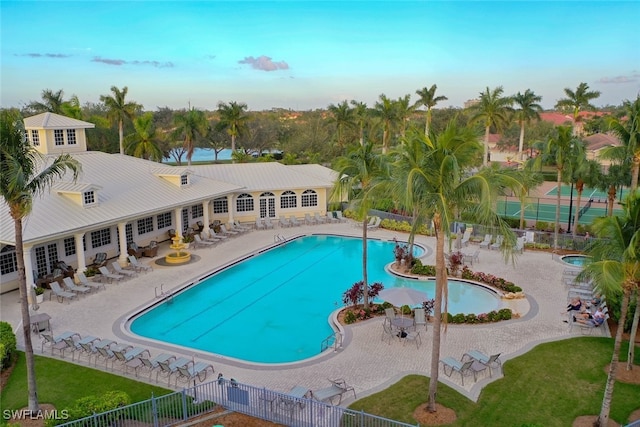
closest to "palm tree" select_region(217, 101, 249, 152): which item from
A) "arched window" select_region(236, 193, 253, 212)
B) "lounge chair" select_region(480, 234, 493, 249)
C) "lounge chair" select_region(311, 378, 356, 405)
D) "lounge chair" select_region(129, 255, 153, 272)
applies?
"arched window" select_region(236, 193, 253, 212)

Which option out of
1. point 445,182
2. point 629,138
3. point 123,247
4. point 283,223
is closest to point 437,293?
point 445,182

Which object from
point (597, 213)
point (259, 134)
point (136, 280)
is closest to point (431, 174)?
point (136, 280)

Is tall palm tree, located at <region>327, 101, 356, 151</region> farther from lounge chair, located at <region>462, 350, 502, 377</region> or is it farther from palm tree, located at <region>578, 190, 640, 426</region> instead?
palm tree, located at <region>578, 190, 640, 426</region>

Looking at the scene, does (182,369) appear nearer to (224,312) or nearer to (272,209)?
(224,312)

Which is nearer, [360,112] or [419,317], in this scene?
[419,317]

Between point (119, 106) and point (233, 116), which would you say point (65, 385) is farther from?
point (233, 116)

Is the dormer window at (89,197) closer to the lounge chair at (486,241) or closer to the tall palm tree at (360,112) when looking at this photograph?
the lounge chair at (486,241)

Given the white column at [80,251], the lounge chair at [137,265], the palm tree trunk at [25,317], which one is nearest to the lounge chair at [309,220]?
the lounge chair at [137,265]
